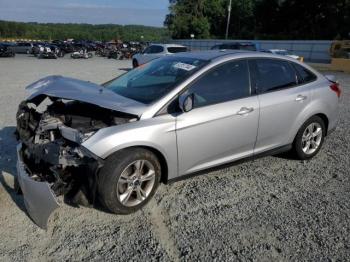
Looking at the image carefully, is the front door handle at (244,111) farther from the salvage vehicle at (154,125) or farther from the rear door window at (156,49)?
the rear door window at (156,49)

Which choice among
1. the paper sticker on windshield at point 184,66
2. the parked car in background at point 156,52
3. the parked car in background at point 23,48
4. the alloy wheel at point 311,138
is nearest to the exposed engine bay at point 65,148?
the paper sticker on windshield at point 184,66

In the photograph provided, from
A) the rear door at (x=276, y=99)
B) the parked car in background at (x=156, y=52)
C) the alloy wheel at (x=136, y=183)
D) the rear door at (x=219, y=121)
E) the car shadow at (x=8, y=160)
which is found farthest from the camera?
the parked car in background at (x=156, y=52)

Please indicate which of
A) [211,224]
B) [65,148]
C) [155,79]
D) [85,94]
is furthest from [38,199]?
[155,79]

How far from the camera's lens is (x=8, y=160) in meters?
4.93

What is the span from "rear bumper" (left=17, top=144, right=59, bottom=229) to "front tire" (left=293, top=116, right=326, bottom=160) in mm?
3349

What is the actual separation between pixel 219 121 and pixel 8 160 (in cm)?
300

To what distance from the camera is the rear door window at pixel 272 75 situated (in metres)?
4.45

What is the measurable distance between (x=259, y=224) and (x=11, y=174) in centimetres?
310

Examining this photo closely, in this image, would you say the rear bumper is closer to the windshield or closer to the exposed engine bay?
the exposed engine bay

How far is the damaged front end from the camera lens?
10.8 ft

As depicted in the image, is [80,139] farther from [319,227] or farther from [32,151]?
[319,227]

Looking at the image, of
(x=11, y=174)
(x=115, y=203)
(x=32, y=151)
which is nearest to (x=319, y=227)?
(x=115, y=203)

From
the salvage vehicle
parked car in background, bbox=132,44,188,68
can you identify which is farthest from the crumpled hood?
parked car in background, bbox=132,44,188,68

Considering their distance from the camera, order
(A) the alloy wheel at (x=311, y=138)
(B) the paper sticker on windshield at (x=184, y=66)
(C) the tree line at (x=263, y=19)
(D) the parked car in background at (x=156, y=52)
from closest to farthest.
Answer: (B) the paper sticker on windshield at (x=184, y=66)
(A) the alloy wheel at (x=311, y=138)
(D) the parked car in background at (x=156, y=52)
(C) the tree line at (x=263, y=19)
